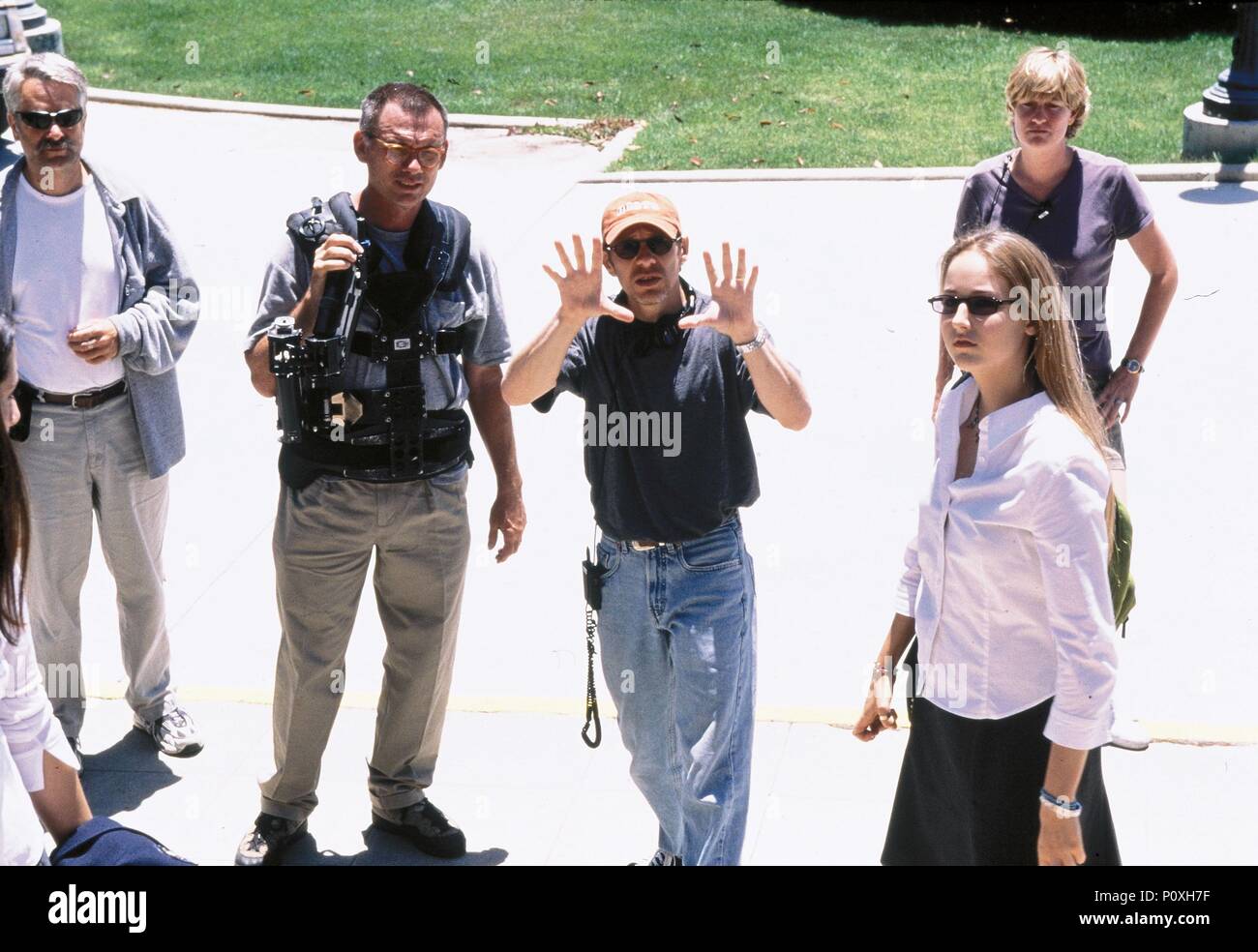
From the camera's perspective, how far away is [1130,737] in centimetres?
538

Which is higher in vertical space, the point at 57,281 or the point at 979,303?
the point at 979,303

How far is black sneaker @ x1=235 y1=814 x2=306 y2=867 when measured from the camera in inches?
192

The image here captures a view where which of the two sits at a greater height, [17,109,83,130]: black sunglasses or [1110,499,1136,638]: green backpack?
[17,109,83,130]: black sunglasses

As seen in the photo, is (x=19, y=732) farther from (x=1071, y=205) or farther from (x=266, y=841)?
(x=1071, y=205)

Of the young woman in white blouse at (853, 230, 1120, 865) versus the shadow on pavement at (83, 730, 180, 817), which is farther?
the shadow on pavement at (83, 730, 180, 817)

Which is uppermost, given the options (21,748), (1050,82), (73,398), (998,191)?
(1050,82)

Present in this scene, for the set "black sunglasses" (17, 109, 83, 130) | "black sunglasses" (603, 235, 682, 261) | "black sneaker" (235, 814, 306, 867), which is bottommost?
"black sneaker" (235, 814, 306, 867)

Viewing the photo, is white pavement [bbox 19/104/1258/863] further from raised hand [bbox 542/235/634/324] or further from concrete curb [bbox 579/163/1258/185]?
raised hand [bbox 542/235/634/324]

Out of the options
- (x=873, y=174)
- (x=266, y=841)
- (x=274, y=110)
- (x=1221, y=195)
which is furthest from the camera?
(x=274, y=110)

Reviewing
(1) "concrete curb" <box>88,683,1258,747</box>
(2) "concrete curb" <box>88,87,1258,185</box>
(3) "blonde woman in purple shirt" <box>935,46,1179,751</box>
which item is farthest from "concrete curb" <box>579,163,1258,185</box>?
(1) "concrete curb" <box>88,683,1258,747</box>

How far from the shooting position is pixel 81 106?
16.7 feet

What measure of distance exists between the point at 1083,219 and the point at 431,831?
280cm

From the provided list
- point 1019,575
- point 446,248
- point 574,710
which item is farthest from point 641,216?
point 574,710

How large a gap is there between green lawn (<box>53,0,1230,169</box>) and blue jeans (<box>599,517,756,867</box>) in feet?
28.6
